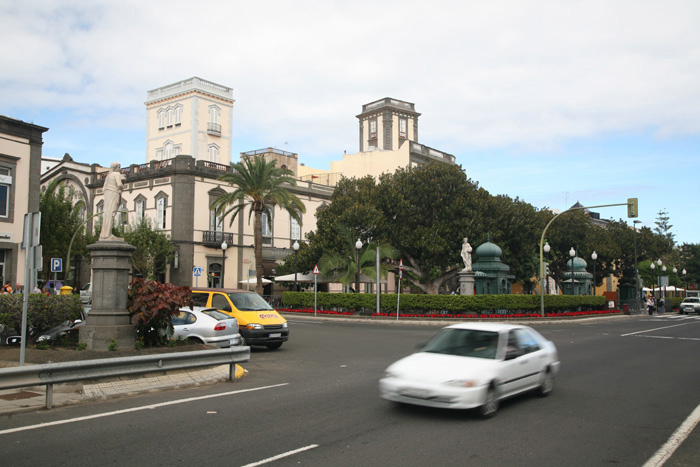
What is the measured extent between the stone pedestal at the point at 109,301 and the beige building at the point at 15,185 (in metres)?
21.4

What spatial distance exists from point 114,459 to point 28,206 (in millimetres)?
29669

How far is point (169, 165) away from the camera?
152 ft

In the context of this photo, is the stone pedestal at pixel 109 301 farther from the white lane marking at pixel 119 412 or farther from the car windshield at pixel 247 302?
the car windshield at pixel 247 302

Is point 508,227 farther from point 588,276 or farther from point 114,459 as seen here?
point 114,459

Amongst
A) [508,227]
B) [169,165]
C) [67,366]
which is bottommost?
[67,366]

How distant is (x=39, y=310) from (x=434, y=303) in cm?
2248

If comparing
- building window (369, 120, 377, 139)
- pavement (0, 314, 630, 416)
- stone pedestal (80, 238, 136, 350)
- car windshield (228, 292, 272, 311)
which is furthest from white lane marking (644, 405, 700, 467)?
building window (369, 120, 377, 139)

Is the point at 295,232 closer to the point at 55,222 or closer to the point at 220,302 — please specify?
the point at 55,222

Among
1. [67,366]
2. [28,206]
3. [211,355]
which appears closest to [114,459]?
[67,366]

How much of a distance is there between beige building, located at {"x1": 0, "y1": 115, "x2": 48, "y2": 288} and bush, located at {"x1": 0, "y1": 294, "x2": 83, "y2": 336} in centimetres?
2038

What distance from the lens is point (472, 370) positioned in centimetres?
797

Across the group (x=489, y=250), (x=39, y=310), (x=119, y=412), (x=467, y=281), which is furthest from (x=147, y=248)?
(x=119, y=412)

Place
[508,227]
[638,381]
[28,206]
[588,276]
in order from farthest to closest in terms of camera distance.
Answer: [588,276]
[508,227]
[28,206]
[638,381]

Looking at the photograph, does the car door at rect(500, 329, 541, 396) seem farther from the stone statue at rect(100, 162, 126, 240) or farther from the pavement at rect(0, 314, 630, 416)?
the stone statue at rect(100, 162, 126, 240)
